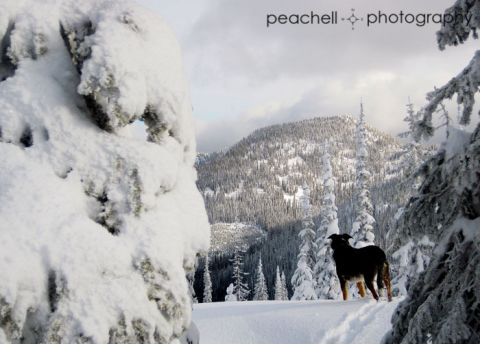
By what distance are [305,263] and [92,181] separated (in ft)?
108

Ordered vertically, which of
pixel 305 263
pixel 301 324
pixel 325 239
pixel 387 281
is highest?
pixel 325 239

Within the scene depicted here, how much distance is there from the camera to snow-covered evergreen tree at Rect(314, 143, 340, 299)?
31719mm

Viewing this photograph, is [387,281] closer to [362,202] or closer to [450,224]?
[450,224]

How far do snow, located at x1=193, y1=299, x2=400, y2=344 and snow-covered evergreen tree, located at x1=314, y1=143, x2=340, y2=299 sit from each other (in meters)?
19.8

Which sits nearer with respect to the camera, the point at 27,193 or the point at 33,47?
the point at 27,193

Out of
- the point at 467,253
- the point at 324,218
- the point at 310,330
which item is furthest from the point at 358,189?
the point at 467,253

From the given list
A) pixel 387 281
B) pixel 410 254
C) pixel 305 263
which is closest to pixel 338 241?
pixel 387 281

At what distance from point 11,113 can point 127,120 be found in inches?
46.6

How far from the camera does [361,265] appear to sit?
12828 millimetres

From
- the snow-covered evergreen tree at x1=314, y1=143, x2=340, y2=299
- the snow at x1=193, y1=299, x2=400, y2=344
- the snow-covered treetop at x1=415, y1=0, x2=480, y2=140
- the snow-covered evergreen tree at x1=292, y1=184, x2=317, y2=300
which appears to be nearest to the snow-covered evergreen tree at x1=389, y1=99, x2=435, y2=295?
the snow-covered evergreen tree at x1=314, y1=143, x2=340, y2=299

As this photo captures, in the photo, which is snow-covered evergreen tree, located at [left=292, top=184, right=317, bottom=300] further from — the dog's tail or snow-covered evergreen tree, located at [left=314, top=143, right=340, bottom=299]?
the dog's tail

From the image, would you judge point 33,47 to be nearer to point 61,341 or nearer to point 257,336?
point 61,341

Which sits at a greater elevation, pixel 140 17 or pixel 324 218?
pixel 140 17

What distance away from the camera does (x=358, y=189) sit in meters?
29.9
